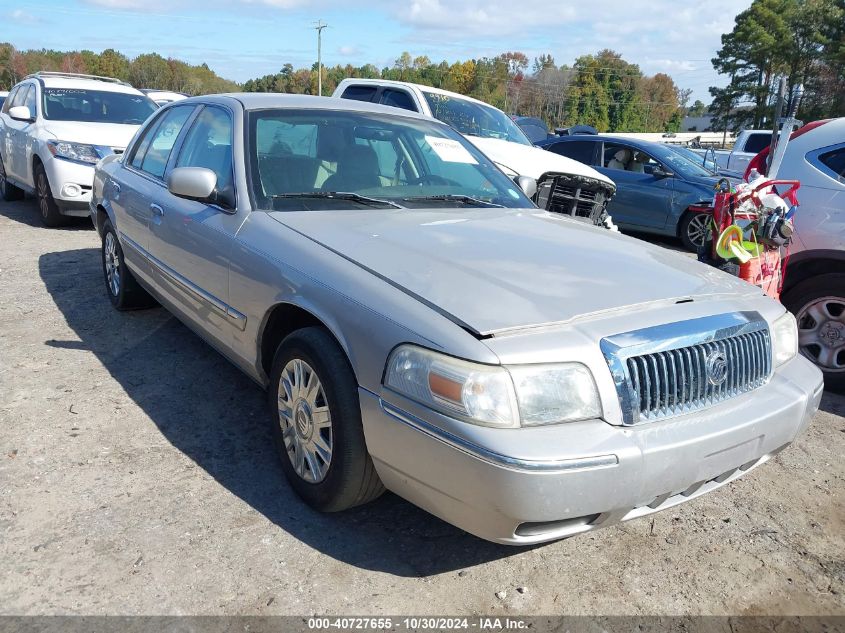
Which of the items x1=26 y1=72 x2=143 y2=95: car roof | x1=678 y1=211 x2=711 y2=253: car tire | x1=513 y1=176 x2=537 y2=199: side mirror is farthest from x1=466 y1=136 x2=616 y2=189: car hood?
x1=26 y1=72 x2=143 y2=95: car roof

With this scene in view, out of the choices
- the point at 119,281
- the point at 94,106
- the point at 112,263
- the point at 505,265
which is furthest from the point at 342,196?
the point at 94,106

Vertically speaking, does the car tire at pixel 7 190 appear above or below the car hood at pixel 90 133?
below

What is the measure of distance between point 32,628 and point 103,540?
0.47m

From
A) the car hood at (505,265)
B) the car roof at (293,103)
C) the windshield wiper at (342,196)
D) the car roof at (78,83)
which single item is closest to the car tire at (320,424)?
the car hood at (505,265)

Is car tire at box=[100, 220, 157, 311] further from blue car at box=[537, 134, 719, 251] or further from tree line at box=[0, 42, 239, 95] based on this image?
tree line at box=[0, 42, 239, 95]

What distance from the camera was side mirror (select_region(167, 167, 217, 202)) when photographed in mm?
3283

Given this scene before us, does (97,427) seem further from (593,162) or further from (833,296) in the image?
(593,162)

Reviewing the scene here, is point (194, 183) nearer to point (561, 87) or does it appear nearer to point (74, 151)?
point (74, 151)

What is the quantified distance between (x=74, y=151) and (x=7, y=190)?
3.36m

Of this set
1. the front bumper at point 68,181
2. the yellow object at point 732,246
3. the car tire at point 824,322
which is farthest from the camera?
the front bumper at point 68,181

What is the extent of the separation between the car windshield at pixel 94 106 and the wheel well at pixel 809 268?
25.3ft

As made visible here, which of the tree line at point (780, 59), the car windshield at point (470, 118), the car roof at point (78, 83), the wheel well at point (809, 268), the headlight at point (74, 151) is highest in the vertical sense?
the tree line at point (780, 59)

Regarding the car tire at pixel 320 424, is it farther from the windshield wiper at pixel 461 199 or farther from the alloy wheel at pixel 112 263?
the alloy wheel at pixel 112 263

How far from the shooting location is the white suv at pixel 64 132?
316 inches
